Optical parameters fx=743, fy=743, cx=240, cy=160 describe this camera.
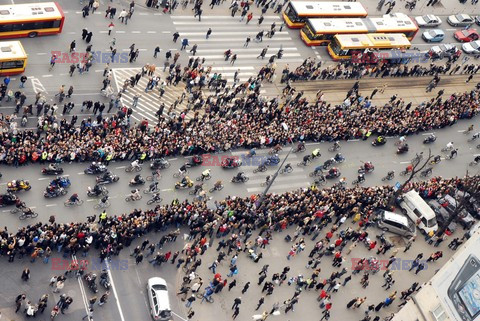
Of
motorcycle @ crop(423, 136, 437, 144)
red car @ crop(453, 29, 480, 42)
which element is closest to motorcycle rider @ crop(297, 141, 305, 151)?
motorcycle @ crop(423, 136, 437, 144)

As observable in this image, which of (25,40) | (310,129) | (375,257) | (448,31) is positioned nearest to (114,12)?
(25,40)

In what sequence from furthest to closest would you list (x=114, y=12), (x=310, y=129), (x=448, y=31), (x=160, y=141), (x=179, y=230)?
1. (x=448, y=31)
2. (x=114, y=12)
3. (x=310, y=129)
4. (x=160, y=141)
5. (x=179, y=230)

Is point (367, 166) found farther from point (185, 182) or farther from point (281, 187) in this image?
point (185, 182)

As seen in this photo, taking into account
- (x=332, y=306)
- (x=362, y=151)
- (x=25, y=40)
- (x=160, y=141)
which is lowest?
(x=332, y=306)

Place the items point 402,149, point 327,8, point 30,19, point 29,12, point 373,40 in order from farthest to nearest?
1. point 327,8
2. point 373,40
3. point 402,149
4. point 29,12
5. point 30,19

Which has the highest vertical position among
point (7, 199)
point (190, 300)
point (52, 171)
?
point (52, 171)

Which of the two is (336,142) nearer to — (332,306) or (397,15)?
(332,306)

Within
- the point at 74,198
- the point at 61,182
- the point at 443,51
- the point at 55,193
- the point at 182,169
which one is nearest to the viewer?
the point at 74,198

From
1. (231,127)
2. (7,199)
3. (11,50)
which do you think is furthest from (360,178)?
(11,50)

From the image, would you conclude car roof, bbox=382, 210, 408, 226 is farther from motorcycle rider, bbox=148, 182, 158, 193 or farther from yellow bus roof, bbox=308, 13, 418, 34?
yellow bus roof, bbox=308, 13, 418, 34
